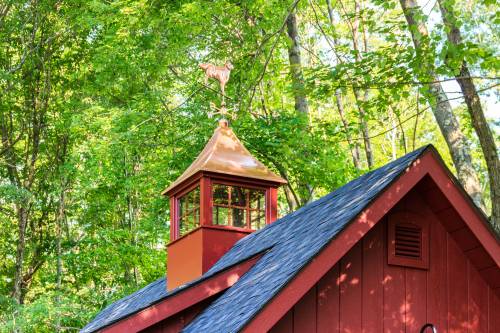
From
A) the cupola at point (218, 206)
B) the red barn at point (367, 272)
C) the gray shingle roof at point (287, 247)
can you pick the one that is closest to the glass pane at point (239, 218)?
the cupola at point (218, 206)

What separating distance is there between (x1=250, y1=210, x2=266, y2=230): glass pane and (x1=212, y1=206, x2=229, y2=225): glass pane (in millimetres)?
402

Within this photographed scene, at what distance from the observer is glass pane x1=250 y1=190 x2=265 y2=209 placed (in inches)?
617

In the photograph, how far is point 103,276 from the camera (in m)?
31.5

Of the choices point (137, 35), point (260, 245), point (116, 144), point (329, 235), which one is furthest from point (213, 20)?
point (329, 235)

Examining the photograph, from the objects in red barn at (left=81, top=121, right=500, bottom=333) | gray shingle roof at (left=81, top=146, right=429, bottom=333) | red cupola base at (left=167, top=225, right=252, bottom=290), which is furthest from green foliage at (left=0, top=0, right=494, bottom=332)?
red barn at (left=81, top=121, right=500, bottom=333)

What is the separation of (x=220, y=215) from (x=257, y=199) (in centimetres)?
70

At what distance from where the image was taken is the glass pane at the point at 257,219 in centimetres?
1553

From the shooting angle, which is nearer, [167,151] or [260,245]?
[260,245]

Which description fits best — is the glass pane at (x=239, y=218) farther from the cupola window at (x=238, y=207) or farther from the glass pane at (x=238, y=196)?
the glass pane at (x=238, y=196)

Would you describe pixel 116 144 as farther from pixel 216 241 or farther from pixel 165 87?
pixel 216 241

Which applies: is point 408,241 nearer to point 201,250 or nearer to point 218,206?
point 201,250

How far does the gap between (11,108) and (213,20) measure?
32.9 ft

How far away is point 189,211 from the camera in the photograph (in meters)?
16.0

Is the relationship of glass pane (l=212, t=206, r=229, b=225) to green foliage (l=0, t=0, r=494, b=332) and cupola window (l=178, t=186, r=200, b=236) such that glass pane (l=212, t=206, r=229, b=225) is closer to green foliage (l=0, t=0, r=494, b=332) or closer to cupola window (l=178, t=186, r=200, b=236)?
cupola window (l=178, t=186, r=200, b=236)
